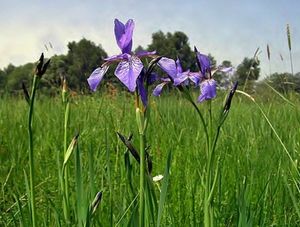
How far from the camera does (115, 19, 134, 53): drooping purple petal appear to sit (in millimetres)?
819

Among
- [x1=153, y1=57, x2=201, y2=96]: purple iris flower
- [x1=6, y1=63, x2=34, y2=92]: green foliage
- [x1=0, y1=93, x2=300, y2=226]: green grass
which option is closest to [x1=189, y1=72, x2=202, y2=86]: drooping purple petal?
[x1=153, y1=57, x2=201, y2=96]: purple iris flower

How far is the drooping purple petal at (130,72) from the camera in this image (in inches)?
27.7

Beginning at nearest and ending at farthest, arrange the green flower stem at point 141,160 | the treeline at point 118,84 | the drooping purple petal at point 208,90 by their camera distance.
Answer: the green flower stem at point 141,160 → the drooping purple petal at point 208,90 → the treeline at point 118,84

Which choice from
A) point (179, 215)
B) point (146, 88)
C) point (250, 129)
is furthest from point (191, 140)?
point (146, 88)

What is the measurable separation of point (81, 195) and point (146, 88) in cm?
28

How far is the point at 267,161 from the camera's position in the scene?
1872mm

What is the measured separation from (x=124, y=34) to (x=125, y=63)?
0.32ft

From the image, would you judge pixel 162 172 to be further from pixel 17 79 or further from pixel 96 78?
pixel 17 79

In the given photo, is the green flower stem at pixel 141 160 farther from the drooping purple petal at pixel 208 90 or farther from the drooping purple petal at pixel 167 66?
the drooping purple petal at pixel 208 90

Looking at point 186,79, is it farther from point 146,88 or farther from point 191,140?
point 191,140

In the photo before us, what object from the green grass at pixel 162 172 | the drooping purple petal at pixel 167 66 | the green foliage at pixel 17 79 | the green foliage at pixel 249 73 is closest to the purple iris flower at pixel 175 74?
the drooping purple petal at pixel 167 66

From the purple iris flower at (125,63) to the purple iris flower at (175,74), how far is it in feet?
0.12

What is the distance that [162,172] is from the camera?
1.99 meters

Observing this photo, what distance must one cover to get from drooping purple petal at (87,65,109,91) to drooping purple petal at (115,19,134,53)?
5 cm
